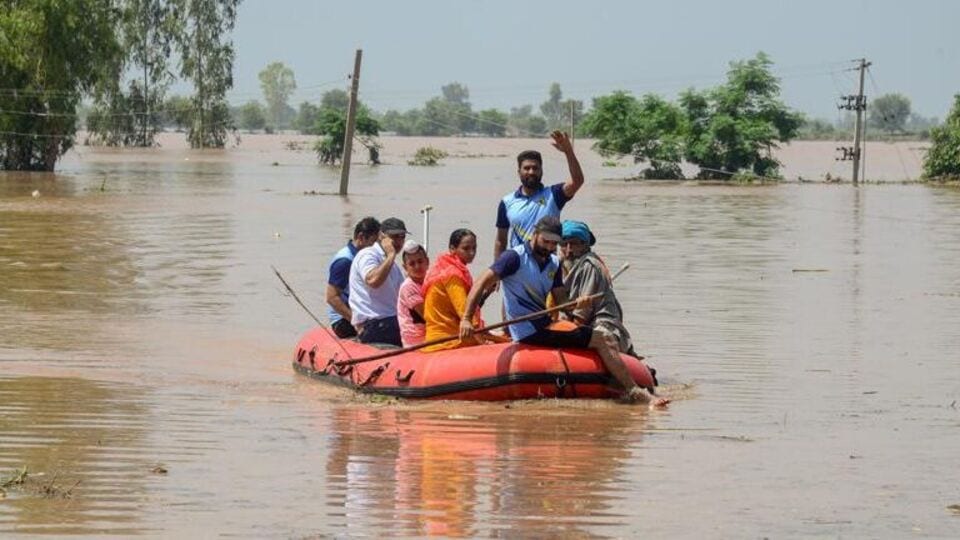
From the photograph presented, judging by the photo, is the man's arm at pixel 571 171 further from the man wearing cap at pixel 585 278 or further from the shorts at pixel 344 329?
the shorts at pixel 344 329

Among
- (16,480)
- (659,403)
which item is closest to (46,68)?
(659,403)

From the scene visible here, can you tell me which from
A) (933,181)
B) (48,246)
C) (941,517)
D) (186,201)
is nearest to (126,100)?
(933,181)

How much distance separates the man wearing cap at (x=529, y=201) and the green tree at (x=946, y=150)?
176 ft

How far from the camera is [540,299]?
487 inches

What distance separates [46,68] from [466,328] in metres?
44.1

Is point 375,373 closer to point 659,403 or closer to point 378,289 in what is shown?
point 378,289

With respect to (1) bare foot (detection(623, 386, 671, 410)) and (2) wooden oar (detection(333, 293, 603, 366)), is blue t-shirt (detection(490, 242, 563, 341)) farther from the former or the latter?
(1) bare foot (detection(623, 386, 671, 410))

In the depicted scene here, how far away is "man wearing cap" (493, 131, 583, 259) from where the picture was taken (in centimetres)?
1294

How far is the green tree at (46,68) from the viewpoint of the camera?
5334 cm

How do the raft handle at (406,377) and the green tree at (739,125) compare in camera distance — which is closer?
the raft handle at (406,377)

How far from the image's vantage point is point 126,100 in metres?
92.8

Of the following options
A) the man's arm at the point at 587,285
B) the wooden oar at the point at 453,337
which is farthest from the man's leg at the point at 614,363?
the wooden oar at the point at 453,337

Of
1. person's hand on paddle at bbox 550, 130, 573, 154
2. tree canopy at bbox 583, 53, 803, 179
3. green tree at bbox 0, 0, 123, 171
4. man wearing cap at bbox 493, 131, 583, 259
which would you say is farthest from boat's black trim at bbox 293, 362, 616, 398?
tree canopy at bbox 583, 53, 803, 179

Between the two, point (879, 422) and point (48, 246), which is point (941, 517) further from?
point (48, 246)
